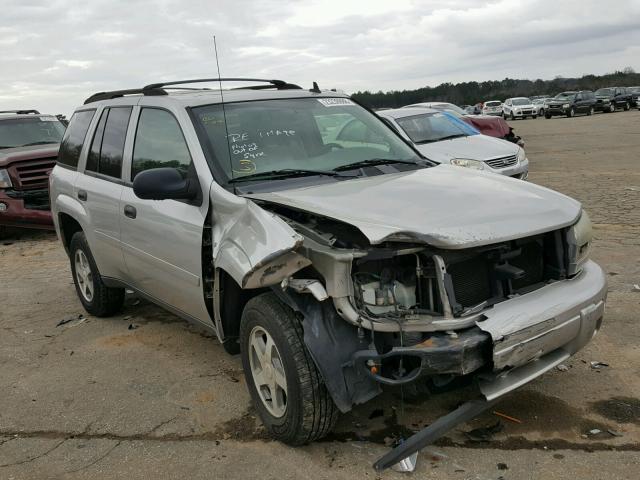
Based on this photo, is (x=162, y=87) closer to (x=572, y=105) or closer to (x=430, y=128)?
(x=430, y=128)

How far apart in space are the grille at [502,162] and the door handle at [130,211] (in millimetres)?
6606

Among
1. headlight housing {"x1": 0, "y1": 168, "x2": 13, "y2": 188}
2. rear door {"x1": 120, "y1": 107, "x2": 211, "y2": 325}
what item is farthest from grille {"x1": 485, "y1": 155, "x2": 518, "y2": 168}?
headlight housing {"x1": 0, "y1": 168, "x2": 13, "y2": 188}

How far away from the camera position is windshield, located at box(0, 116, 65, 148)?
11234 mm

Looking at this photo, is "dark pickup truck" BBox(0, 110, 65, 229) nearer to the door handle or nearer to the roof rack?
the roof rack

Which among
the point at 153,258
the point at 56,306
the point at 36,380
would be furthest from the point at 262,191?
the point at 56,306

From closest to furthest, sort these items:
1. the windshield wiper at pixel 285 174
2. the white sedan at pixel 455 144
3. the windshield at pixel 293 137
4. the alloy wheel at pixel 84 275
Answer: the windshield wiper at pixel 285 174 → the windshield at pixel 293 137 → the alloy wheel at pixel 84 275 → the white sedan at pixel 455 144

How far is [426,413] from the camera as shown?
368 centimetres

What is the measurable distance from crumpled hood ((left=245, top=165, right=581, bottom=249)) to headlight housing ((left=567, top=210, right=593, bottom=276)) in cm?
8

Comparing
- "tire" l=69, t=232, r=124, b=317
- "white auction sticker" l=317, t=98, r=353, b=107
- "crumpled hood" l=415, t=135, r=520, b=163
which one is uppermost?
"white auction sticker" l=317, t=98, r=353, b=107

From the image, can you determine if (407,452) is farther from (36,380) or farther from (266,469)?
(36,380)

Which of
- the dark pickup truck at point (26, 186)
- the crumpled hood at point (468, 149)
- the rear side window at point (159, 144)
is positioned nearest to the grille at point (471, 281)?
the rear side window at point (159, 144)

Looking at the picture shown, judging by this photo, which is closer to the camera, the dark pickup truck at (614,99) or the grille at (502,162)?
the grille at (502,162)

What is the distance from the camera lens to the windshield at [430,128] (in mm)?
10777

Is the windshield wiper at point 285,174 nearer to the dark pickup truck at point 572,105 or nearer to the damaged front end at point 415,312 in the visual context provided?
the damaged front end at point 415,312
